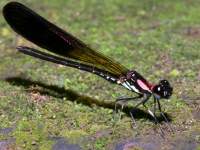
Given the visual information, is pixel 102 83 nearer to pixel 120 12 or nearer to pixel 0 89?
pixel 0 89

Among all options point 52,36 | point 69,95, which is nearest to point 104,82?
point 69,95

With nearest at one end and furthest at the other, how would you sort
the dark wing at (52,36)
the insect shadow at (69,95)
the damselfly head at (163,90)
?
the damselfly head at (163,90) < the dark wing at (52,36) < the insect shadow at (69,95)

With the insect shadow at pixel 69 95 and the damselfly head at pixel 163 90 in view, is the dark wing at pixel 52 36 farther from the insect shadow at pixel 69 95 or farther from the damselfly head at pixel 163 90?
the insect shadow at pixel 69 95

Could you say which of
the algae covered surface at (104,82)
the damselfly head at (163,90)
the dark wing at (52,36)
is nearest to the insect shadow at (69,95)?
the algae covered surface at (104,82)

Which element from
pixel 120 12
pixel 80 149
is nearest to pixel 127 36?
pixel 120 12

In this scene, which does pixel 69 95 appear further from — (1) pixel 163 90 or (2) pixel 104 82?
(1) pixel 163 90

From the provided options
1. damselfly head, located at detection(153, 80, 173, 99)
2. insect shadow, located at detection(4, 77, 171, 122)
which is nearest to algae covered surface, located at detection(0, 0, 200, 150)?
insect shadow, located at detection(4, 77, 171, 122)
